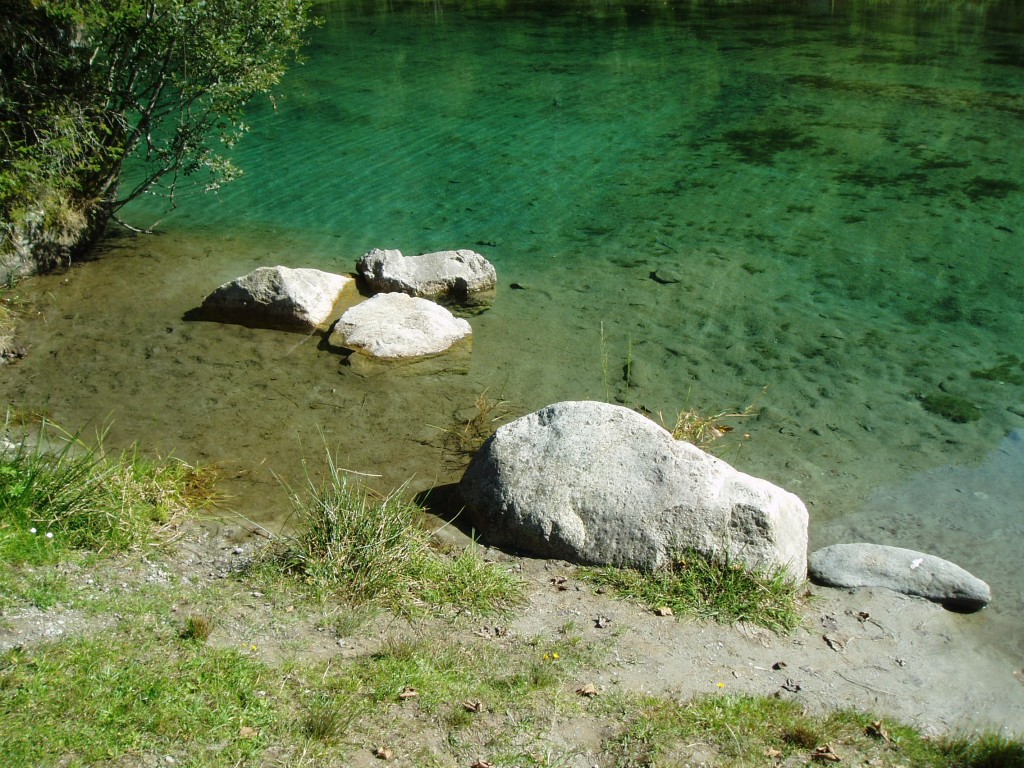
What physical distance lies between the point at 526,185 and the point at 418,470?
8705 mm

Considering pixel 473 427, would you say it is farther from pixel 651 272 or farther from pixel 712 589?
pixel 651 272

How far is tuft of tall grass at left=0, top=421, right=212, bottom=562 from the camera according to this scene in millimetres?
6234

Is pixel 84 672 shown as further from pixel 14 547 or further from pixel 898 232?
pixel 898 232

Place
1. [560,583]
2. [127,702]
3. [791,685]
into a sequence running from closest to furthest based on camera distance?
[127,702] → [791,685] → [560,583]

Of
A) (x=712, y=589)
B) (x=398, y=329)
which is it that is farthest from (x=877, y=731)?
(x=398, y=329)

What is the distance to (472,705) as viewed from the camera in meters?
5.18

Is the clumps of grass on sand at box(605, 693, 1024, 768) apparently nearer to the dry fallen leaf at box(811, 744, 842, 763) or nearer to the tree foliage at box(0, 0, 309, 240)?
the dry fallen leaf at box(811, 744, 842, 763)

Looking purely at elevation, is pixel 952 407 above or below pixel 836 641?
above

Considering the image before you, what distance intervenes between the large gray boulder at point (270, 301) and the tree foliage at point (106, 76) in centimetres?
237

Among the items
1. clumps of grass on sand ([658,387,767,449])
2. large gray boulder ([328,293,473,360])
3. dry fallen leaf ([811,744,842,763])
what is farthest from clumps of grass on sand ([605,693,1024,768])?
large gray boulder ([328,293,473,360])

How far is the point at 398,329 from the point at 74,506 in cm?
473

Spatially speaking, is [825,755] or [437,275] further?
[437,275]

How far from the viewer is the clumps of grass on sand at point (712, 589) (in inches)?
256

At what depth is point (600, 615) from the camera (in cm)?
642
